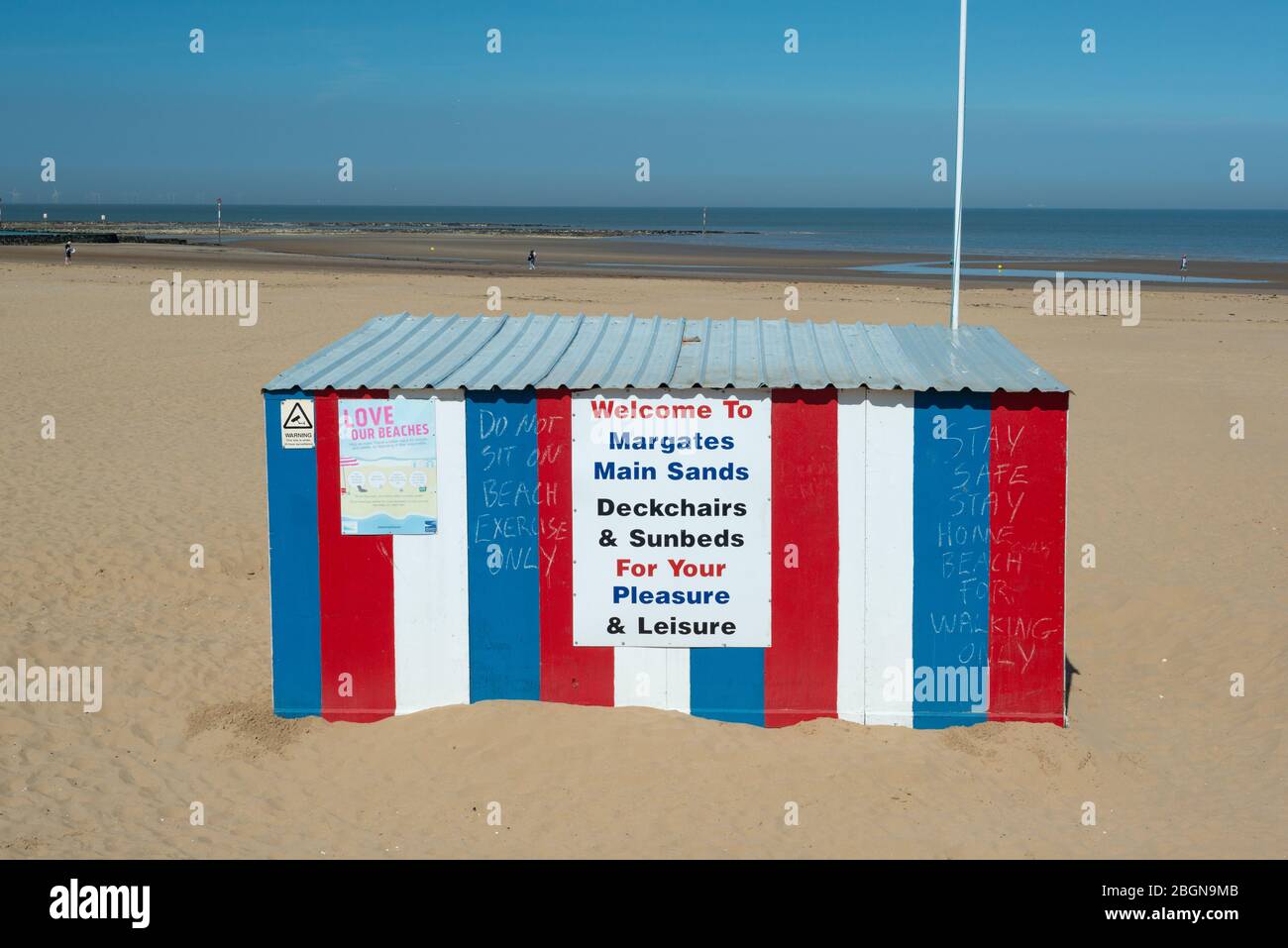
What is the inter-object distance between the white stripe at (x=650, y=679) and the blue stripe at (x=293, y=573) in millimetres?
1796

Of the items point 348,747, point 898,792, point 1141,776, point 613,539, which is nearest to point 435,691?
point 348,747

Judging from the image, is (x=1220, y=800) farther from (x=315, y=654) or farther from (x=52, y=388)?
(x=52, y=388)

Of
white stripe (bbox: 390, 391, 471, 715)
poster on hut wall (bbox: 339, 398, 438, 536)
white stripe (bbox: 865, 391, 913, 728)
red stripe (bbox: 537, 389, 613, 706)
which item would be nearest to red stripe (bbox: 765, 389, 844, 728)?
white stripe (bbox: 865, 391, 913, 728)

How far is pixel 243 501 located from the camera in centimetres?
1302

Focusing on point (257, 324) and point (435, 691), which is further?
point (257, 324)

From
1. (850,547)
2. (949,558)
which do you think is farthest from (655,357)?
(949,558)

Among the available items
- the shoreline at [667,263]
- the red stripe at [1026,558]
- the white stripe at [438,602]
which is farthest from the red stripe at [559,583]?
the shoreline at [667,263]

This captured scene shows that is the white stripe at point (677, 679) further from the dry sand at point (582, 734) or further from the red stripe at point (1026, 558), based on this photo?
the red stripe at point (1026, 558)

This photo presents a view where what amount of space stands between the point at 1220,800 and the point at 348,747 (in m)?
4.84

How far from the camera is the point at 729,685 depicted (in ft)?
24.8

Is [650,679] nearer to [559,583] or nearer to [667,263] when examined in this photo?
[559,583]
